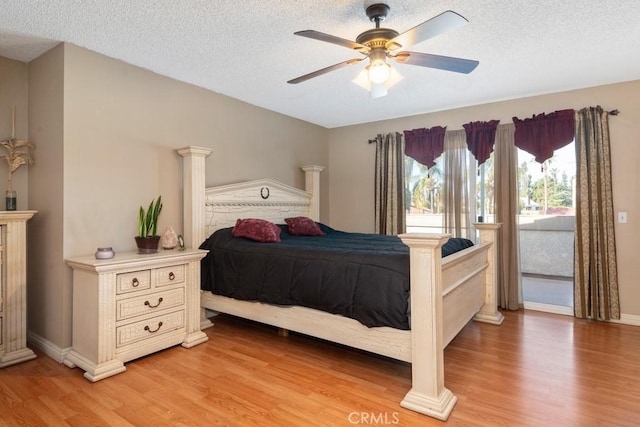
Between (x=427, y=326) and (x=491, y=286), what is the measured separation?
183 cm

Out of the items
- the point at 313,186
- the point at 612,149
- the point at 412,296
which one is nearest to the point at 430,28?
the point at 412,296

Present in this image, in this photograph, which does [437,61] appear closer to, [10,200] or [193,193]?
[193,193]

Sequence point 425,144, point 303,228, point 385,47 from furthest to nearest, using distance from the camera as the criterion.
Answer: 1. point 425,144
2. point 303,228
3. point 385,47

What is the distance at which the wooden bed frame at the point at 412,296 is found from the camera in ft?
6.34

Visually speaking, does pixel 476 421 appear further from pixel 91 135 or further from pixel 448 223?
pixel 91 135

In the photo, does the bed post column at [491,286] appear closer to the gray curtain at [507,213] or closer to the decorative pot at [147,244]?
the gray curtain at [507,213]

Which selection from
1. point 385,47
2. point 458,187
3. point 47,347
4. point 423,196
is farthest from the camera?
point 423,196

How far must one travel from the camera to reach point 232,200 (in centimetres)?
374

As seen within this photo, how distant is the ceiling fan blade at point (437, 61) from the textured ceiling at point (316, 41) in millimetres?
291

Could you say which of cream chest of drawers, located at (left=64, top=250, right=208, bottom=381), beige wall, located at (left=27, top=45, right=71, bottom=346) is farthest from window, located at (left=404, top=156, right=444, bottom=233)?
beige wall, located at (left=27, top=45, right=71, bottom=346)

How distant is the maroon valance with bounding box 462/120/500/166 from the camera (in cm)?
400

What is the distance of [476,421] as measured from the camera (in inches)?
71.5

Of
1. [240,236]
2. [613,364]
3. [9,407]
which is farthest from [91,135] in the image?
[613,364]

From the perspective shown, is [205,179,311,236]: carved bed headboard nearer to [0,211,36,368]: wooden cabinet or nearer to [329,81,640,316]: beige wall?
[329,81,640,316]: beige wall
